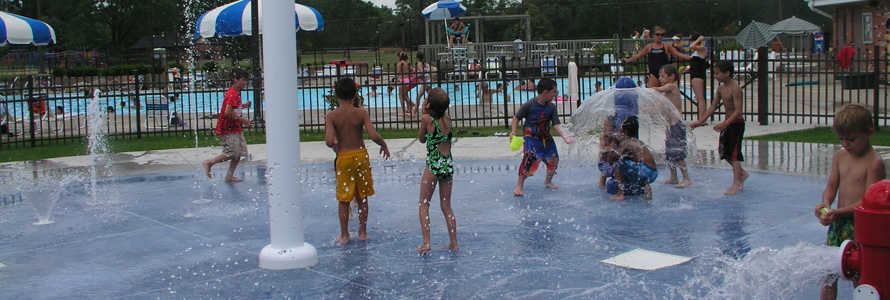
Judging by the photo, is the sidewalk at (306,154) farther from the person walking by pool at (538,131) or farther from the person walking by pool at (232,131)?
the person walking by pool at (538,131)

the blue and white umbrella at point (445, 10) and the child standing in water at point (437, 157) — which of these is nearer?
the child standing in water at point (437, 157)

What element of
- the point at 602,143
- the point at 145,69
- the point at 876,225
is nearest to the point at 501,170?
the point at 602,143

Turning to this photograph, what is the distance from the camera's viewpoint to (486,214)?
794 cm

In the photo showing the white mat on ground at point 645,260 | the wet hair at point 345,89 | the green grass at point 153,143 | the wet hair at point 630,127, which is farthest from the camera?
the green grass at point 153,143

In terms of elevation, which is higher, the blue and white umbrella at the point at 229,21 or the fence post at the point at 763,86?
the blue and white umbrella at the point at 229,21

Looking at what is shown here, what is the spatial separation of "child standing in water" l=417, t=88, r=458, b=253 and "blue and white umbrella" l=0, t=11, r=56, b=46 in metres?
14.5

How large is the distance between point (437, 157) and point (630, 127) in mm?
2821

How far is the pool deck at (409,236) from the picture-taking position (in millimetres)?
5664

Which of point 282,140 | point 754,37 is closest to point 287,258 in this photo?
point 282,140

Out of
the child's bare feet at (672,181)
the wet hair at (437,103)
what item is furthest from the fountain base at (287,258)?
the child's bare feet at (672,181)

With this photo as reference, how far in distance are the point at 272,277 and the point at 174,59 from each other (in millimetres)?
44637

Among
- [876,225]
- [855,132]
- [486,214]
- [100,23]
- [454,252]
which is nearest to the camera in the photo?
[876,225]

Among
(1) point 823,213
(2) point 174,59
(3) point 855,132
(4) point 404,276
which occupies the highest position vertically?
(2) point 174,59

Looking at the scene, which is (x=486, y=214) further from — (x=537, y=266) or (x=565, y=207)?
(x=537, y=266)
